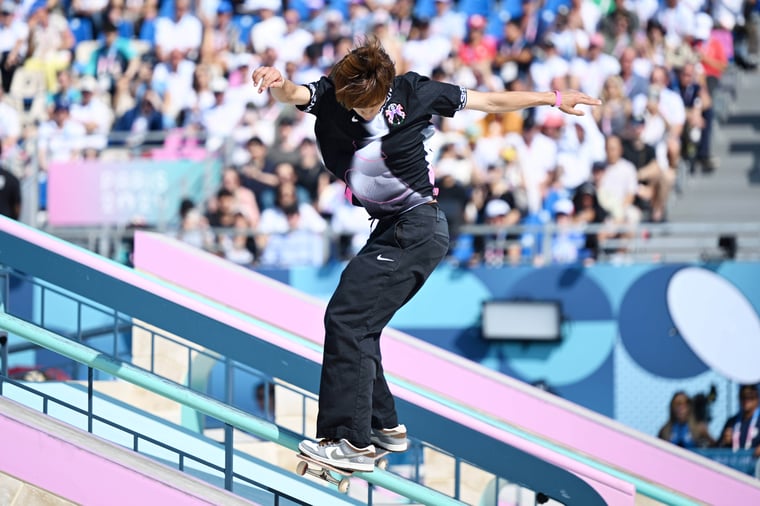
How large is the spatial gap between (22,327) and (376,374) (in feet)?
4.74

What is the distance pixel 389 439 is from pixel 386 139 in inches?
48.6

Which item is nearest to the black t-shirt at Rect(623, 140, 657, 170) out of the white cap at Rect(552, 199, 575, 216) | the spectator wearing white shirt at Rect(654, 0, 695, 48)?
the white cap at Rect(552, 199, 575, 216)

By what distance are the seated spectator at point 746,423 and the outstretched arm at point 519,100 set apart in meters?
8.21

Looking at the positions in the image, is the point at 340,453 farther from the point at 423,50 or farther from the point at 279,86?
the point at 423,50

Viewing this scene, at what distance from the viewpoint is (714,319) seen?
12641mm

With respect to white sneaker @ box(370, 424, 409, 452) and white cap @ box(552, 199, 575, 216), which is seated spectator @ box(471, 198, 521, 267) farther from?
white sneaker @ box(370, 424, 409, 452)

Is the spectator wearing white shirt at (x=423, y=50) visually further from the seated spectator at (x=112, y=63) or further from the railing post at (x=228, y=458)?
the railing post at (x=228, y=458)

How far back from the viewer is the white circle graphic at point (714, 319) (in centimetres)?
1262

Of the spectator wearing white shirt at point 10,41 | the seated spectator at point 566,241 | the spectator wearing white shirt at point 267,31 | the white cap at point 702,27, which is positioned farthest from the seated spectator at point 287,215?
the white cap at point 702,27

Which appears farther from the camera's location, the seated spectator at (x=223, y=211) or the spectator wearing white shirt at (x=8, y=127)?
the spectator wearing white shirt at (x=8, y=127)

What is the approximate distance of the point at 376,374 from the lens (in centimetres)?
505

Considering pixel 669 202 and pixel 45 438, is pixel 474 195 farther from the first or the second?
pixel 45 438

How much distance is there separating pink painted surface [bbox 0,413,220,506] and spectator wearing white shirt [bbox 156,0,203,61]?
490 inches

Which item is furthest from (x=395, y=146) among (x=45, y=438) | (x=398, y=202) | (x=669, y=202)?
(x=669, y=202)
